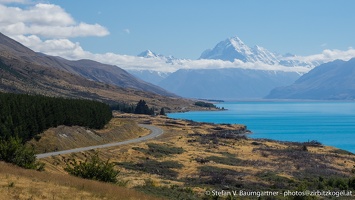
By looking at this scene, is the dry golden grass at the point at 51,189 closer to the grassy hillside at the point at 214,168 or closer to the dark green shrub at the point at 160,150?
the grassy hillside at the point at 214,168

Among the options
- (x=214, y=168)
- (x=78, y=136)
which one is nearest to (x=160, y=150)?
(x=78, y=136)

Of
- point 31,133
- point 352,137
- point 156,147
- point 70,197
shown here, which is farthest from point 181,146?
point 352,137

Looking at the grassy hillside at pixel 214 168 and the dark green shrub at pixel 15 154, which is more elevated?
the dark green shrub at pixel 15 154

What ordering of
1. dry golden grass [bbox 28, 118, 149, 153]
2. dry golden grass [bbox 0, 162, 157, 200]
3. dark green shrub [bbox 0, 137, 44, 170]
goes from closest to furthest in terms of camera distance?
dry golden grass [bbox 0, 162, 157, 200], dark green shrub [bbox 0, 137, 44, 170], dry golden grass [bbox 28, 118, 149, 153]

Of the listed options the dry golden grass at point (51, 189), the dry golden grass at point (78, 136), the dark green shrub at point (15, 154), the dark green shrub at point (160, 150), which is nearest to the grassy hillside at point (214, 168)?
the dark green shrub at point (160, 150)

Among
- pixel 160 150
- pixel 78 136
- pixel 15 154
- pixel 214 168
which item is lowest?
pixel 214 168

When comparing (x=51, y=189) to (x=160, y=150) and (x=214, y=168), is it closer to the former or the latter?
(x=214, y=168)

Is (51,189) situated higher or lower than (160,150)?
higher

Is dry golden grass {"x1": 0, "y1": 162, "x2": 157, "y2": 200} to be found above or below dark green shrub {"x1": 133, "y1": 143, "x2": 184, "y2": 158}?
above

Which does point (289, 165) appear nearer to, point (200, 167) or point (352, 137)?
point (200, 167)

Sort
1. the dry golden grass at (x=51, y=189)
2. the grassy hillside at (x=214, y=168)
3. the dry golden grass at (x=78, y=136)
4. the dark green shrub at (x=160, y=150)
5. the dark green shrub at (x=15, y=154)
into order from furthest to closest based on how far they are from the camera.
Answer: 1. the dark green shrub at (x=160, y=150)
2. the dry golden grass at (x=78, y=136)
3. the grassy hillside at (x=214, y=168)
4. the dark green shrub at (x=15, y=154)
5. the dry golden grass at (x=51, y=189)

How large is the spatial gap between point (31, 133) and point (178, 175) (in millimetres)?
25964

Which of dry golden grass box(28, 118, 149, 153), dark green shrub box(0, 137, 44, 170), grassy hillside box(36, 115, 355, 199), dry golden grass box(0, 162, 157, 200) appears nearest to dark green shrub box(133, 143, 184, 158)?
grassy hillside box(36, 115, 355, 199)

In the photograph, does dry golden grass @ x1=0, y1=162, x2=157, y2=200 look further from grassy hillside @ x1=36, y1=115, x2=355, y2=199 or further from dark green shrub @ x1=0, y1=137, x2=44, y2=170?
dark green shrub @ x1=0, y1=137, x2=44, y2=170
